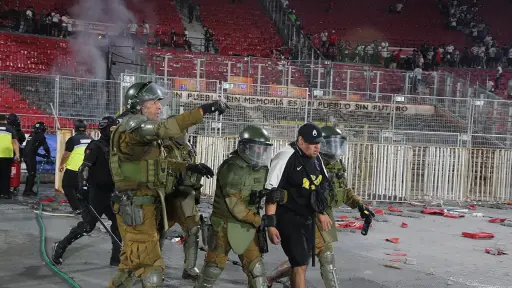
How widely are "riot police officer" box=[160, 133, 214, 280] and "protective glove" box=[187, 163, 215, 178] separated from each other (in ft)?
0.21

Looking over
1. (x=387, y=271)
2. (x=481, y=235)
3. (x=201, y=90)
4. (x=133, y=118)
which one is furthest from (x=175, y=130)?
(x=201, y=90)

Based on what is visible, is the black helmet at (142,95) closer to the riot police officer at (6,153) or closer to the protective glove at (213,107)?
the protective glove at (213,107)

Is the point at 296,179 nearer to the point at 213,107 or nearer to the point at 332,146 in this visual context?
the point at 332,146

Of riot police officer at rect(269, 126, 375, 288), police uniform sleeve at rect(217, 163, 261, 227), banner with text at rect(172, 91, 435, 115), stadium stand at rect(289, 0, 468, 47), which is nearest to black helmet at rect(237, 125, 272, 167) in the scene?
police uniform sleeve at rect(217, 163, 261, 227)

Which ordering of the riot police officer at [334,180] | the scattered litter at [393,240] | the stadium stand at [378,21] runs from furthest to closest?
the stadium stand at [378,21] < the scattered litter at [393,240] < the riot police officer at [334,180]

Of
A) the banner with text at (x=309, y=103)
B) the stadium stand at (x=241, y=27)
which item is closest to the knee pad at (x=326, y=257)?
the banner with text at (x=309, y=103)

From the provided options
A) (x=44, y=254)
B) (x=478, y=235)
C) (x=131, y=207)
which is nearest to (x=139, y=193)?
(x=131, y=207)

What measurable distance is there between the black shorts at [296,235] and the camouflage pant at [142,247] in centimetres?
122

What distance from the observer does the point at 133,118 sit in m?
4.55

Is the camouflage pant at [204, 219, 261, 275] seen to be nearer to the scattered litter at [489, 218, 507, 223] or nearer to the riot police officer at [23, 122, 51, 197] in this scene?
the scattered litter at [489, 218, 507, 223]

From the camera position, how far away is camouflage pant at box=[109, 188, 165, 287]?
474 cm

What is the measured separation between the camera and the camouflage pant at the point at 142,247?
187 inches

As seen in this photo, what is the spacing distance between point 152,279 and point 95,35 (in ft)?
68.6

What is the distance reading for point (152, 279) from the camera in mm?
4684
